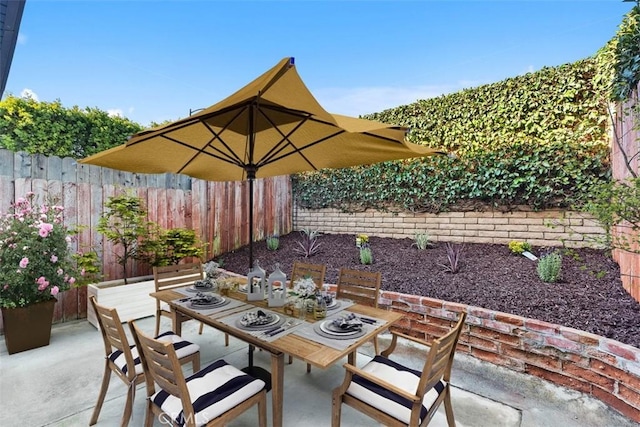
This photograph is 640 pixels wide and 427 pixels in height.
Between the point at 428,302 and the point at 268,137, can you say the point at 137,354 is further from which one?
the point at 428,302

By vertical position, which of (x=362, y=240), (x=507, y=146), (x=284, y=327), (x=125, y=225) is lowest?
(x=284, y=327)

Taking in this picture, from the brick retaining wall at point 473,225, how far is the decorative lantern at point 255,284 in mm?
3002

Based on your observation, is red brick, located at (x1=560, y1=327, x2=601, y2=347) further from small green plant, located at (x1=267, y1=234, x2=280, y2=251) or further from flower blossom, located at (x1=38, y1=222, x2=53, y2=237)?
flower blossom, located at (x1=38, y1=222, x2=53, y2=237)

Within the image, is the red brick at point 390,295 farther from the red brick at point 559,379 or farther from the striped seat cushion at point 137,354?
the striped seat cushion at point 137,354

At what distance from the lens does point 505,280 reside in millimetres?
3270

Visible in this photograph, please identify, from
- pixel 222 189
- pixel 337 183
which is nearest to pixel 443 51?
pixel 337 183

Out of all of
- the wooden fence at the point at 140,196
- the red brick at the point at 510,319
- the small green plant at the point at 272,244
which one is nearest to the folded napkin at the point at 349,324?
the red brick at the point at 510,319

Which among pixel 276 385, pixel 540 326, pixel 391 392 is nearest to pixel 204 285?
pixel 276 385

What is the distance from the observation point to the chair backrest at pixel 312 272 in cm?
293

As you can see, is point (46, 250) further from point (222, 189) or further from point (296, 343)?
point (296, 343)

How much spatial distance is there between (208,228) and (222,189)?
769 millimetres

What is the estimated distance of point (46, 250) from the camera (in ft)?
9.97

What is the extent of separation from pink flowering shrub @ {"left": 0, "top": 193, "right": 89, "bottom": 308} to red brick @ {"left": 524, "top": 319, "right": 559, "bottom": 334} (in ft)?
14.8

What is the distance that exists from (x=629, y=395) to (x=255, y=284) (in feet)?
8.87
